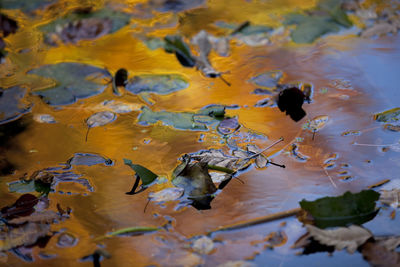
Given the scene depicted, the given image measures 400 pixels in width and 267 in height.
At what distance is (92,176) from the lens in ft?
3.19

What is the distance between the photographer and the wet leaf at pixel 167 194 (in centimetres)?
90

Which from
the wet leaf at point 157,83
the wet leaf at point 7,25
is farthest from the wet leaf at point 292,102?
the wet leaf at point 7,25

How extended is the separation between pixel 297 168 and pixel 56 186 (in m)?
0.56

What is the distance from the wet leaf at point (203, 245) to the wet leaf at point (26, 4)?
1485 mm

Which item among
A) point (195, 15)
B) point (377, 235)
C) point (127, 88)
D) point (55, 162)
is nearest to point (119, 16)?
point (195, 15)

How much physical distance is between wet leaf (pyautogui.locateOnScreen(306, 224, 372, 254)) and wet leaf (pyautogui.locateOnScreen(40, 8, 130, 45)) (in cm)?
120

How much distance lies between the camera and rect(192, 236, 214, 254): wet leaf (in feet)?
2.60

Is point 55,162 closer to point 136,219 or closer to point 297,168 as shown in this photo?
point 136,219

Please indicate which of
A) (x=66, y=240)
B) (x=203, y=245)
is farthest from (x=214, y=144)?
(x=66, y=240)

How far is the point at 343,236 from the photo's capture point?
788 millimetres

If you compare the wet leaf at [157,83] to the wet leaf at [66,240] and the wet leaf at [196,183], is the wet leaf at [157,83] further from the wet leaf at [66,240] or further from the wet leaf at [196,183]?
the wet leaf at [66,240]

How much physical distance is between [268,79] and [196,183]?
0.53 metres

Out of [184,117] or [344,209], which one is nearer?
[344,209]

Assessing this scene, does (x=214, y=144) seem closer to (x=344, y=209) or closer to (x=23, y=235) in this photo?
(x=344, y=209)
